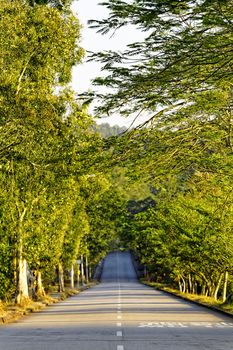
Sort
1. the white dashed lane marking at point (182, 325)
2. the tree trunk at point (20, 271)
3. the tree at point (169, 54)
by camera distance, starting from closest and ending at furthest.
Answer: the tree at point (169, 54) → the white dashed lane marking at point (182, 325) → the tree trunk at point (20, 271)

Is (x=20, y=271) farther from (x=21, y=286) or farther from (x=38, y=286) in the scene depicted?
(x=38, y=286)

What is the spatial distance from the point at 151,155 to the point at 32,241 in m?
17.9

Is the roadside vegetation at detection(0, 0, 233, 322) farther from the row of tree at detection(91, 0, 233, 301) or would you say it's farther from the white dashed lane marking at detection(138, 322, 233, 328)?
the white dashed lane marking at detection(138, 322, 233, 328)

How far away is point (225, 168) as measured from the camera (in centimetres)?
2061

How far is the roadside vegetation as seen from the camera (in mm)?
13805

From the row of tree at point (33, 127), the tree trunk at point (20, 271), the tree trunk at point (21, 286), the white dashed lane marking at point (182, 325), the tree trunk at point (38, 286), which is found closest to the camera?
the white dashed lane marking at point (182, 325)

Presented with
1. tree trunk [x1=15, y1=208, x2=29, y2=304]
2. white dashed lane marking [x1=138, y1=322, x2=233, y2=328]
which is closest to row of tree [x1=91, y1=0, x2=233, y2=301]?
white dashed lane marking [x1=138, y1=322, x2=233, y2=328]

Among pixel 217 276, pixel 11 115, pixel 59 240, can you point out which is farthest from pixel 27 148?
pixel 217 276

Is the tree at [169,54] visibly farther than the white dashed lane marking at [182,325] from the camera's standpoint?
No

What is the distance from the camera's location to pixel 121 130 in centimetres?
2438

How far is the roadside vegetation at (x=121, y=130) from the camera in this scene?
13.8 metres
